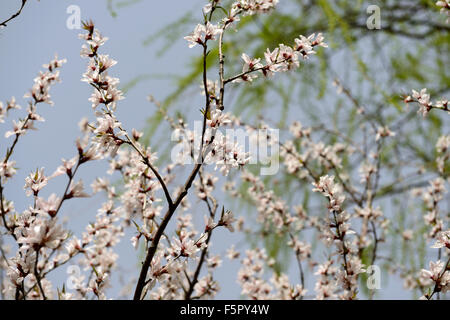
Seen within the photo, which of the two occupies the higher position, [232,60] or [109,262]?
[232,60]

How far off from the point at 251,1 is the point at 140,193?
3.16ft

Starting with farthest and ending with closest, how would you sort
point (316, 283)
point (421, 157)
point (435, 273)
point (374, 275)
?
point (421, 157) < point (374, 275) < point (316, 283) < point (435, 273)

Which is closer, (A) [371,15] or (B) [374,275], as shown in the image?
(B) [374,275]

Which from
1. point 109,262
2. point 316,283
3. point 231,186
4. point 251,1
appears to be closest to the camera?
point 251,1

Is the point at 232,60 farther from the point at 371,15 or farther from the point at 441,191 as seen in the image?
the point at 441,191

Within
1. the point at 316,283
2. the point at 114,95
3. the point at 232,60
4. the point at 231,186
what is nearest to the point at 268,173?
the point at 231,186

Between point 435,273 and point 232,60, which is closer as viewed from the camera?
point 435,273

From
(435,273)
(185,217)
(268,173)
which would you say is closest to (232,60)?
(268,173)

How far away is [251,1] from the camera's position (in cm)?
167
